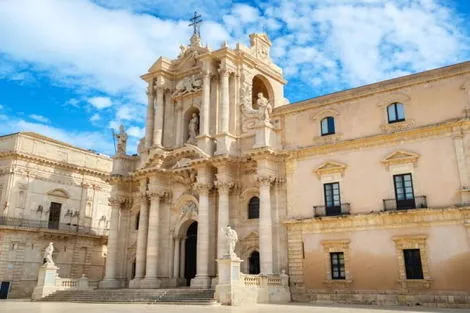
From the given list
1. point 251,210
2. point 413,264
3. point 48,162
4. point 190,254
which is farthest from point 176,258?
point 413,264

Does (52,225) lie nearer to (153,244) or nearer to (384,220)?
(153,244)

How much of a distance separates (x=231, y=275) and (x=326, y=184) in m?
7.36

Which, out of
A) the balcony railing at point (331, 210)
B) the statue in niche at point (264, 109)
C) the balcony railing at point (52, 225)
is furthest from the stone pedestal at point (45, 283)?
the balcony railing at point (331, 210)

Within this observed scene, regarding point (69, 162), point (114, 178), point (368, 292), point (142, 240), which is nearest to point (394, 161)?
point (368, 292)

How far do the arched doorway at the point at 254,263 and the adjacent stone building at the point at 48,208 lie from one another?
16.4 m

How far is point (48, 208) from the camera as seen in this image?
36.4 m

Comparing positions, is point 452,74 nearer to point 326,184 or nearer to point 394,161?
point 394,161

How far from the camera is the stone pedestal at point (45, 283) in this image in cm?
2756

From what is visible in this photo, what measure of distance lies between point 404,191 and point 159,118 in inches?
664

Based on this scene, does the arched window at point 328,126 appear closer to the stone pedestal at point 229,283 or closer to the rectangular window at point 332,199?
the rectangular window at point 332,199

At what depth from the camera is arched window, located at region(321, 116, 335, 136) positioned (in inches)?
1037

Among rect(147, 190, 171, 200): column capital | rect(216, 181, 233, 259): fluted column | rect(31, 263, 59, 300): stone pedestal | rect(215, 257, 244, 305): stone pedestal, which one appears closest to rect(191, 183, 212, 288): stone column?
rect(216, 181, 233, 259): fluted column

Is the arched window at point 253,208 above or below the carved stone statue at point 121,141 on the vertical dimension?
below

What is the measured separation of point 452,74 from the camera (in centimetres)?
2306
